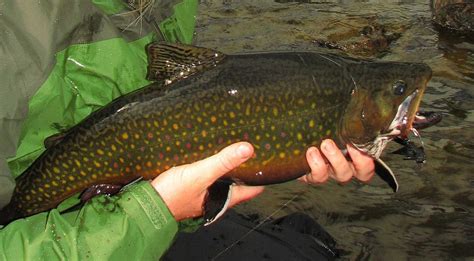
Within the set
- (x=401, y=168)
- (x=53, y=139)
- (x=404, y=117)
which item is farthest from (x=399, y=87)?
(x=401, y=168)

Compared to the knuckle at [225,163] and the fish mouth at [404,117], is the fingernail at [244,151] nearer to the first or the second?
the knuckle at [225,163]

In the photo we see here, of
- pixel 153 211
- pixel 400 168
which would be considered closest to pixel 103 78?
pixel 153 211

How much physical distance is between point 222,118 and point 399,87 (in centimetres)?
90

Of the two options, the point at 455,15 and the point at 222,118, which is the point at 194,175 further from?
the point at 455,15

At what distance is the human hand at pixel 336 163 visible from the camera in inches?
123

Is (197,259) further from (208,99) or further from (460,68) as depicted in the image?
(460,68)

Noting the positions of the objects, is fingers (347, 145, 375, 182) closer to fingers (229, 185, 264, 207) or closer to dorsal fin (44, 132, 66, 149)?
fingers (229, 185, 264, 207)

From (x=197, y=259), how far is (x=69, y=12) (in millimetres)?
1514

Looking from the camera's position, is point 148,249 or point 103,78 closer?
point 148,249

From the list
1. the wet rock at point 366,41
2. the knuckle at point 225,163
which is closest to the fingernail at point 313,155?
the knuckle at point 225,163

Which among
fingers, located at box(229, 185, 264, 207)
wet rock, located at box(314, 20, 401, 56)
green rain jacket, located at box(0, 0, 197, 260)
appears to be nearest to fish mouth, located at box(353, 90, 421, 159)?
fingers, located at box(229, 185, 264, 207)

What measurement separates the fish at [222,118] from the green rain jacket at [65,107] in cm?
18

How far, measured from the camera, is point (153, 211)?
2836mm

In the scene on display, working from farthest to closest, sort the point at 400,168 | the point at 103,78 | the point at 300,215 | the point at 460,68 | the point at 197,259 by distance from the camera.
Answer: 1. the point at 460,68
2. the point at 400,168
3. the point at 300,215
4. the point at 197,259
5. the point at 103,78
